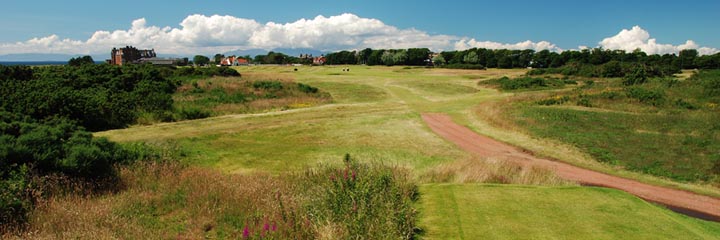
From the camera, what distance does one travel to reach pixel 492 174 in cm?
1282

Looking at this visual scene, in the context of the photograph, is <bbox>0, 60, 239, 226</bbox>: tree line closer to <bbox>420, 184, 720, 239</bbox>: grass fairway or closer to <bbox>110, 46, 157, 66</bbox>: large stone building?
<bbox>420, 184, 720, 239</bbox>: grass fairway

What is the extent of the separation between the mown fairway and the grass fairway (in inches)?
0.8

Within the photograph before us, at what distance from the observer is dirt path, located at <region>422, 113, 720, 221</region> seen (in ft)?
42.4

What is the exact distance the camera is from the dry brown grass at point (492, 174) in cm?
1250

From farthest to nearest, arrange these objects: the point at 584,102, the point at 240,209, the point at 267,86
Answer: the point at 267,86 < the point at 584,102 < the point at 240,209

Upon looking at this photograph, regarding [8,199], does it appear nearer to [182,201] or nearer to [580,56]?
[182,201]

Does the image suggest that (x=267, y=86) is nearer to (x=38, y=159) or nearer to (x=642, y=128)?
(x=642, y=128)

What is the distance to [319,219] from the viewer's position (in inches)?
342

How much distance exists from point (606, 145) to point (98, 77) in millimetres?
38662

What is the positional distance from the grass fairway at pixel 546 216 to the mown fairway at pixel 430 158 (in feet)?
0.07

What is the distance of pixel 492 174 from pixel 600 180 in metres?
5.77

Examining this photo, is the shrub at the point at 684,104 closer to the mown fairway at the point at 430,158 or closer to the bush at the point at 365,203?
the mown fairway at the point at 430,158

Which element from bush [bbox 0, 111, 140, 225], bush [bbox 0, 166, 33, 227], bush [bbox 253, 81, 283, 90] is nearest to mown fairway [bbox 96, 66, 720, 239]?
bush [bbox 0, 111, 140, 225]

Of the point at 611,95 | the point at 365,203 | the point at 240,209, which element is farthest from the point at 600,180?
the point at 611,95
